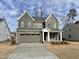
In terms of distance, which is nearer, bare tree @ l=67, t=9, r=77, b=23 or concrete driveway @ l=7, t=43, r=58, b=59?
concrete driveway @ l=7, t=43, r=58, b=59

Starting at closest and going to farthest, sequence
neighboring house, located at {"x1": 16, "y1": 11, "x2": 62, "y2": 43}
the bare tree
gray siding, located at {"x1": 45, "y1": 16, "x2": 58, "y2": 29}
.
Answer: neighboring house, located at {"x1": 16, "y1": 11, "x2": 62, "y2": 43} → gray siding, located at {"x1": 45, "y1": 16, "x2": 58, "y2": 29} → the bare tree

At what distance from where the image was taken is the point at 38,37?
44000mm

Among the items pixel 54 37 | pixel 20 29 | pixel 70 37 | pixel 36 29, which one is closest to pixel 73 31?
pixel 70 37

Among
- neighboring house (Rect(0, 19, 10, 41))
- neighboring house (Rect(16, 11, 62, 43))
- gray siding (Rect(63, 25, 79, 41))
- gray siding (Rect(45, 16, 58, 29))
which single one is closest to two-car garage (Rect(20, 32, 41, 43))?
neighboring house (Rect(16, 11, 62, 43))

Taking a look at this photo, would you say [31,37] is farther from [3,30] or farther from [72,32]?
[72,32]

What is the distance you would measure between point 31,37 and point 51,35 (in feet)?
18.7

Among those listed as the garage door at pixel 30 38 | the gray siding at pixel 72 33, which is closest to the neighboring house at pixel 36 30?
the garage door at pixel 30 38

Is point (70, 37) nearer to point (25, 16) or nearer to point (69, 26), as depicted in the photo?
point (69, 26)

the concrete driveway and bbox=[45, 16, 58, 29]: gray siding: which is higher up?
bbox=[45, 16, 58, 29]: gray siding

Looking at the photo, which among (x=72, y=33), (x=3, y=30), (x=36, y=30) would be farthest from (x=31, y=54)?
(x=72, y=33)

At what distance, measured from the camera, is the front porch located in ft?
143

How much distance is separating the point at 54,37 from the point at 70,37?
1380 centimetres

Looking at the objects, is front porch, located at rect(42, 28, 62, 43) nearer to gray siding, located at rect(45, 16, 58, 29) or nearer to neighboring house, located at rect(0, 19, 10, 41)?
gray siding, located at rect(45, 16, 58, 29)

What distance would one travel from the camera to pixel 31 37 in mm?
43969
